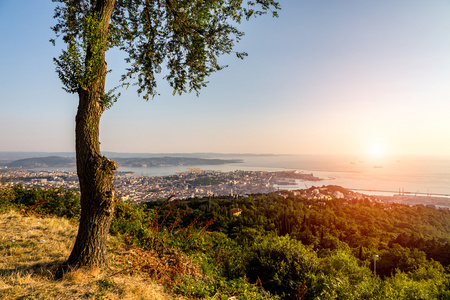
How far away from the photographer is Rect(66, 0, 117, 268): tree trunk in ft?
9.25

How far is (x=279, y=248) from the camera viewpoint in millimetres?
5203

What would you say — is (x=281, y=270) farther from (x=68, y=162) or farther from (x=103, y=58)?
(x=68, y=162)

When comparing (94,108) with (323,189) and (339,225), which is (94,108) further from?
(323,189)

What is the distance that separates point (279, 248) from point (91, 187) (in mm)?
4427

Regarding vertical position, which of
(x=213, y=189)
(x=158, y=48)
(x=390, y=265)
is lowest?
(x=390, y=265)

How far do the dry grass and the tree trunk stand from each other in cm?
25

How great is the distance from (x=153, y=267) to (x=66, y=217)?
432 cm

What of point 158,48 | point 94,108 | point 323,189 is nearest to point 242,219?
point 158,48

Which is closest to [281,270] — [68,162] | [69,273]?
[69,273]

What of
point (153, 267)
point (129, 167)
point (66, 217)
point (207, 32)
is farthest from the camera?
point (129, 167)

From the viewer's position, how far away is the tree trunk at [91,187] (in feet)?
9.25

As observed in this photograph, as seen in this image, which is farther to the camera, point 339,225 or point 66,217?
point 339,225

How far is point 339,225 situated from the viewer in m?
24.8

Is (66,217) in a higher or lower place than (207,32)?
Answer: lower
